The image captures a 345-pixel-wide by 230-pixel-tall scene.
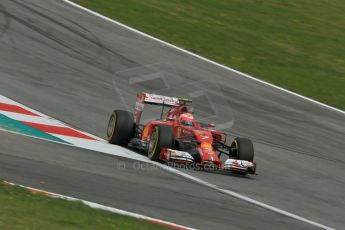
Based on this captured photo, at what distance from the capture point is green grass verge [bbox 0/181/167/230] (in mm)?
8227

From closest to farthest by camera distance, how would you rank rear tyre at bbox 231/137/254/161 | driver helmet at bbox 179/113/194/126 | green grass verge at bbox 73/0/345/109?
rear tyre at bbox 231/137/254/161, driver helmet at bbox 179/113/194/126, green grass verge at bbox 73/0/345/109

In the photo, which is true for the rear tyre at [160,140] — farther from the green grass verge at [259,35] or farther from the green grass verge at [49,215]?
the green grass verge at [259,35]

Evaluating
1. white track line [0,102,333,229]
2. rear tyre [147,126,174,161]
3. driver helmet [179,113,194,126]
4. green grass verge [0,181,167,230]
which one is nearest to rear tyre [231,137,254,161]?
driver helmet [179,113,194,126]

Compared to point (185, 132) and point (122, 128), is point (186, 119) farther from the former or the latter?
point (122, 128)

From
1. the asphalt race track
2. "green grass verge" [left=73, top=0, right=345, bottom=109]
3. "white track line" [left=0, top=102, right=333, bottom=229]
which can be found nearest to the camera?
the asphalt race track

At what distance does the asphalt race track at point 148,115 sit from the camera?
10656 millimetres

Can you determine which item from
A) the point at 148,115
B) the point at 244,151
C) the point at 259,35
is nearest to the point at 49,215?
the point at 244,151

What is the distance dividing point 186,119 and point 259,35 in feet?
38.7

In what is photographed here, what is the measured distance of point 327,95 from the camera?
21.2 m

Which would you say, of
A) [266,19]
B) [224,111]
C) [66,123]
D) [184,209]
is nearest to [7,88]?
[66,123]

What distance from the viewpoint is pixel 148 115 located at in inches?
676

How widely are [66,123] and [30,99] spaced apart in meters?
1.57

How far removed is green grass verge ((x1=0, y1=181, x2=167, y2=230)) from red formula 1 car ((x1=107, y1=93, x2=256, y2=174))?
3.62 metres

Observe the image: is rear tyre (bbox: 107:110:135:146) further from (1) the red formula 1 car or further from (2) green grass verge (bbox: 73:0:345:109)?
(2) green grass verge (bbox: 73:0:345:109)
